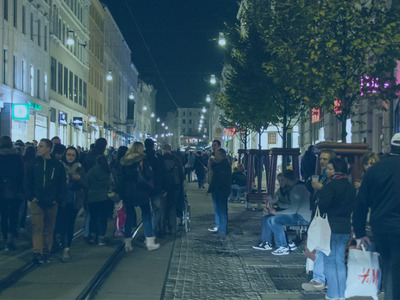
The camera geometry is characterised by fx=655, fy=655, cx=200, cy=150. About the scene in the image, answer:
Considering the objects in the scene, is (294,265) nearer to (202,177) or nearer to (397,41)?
(397,41)

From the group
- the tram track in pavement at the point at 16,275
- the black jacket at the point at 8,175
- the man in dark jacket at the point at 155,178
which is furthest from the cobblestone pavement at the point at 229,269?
the black jacket at the point at 8,175

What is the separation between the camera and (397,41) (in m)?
15.3

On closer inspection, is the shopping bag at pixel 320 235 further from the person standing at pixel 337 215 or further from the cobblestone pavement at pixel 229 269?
the cobblestone pavement at pixel 229 269

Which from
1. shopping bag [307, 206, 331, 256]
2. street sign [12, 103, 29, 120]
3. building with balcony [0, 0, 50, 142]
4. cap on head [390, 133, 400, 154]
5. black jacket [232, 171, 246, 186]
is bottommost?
shopping bag [307, 206, 331, 256]

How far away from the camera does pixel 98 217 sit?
11.6m

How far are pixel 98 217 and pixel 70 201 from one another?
1.60m

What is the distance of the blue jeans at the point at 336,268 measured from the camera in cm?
718

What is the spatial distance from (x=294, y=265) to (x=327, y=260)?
247 cm

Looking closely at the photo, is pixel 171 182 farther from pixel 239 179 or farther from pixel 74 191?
pixel 239 179

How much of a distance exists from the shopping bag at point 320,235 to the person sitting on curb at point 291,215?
2.94 m

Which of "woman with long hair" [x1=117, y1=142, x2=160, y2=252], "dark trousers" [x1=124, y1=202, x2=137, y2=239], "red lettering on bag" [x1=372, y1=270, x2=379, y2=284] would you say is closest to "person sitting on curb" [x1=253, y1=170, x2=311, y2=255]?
"woman with long hair" [x1=117, y1=142, x2=160, y2=252]

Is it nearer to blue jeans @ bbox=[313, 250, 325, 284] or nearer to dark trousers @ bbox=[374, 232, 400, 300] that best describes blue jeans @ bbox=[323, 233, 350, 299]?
blue jeans @ bbox=[313, 250, 325, 284]

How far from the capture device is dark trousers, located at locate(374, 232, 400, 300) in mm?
5285

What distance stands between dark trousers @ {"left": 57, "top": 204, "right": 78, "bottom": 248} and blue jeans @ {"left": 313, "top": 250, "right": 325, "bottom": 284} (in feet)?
12.5
